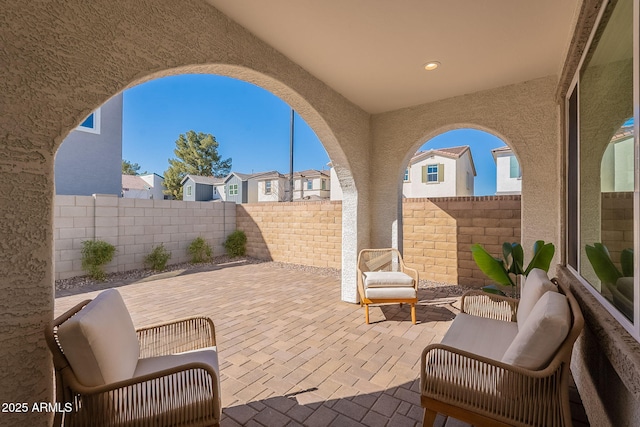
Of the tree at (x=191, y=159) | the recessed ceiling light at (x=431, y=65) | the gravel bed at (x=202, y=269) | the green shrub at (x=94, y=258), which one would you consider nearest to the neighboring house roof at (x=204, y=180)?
the tree at (x=191, y=159)

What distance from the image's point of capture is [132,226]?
23.8 feet

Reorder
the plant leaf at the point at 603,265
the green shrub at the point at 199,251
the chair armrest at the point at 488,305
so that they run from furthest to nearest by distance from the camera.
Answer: the green shrub at the point at 199,251, the chair armrest at the point at 488,305, the plant leaf at the point at 603,265

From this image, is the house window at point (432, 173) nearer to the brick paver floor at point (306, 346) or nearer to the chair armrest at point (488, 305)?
the brick paver floor at point (306, 346)

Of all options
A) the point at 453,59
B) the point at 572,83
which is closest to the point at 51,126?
the point at 453,59

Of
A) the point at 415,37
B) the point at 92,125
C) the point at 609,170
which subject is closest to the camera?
the point at 609,170

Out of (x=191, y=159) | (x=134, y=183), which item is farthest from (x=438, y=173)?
(x=134, y=183)

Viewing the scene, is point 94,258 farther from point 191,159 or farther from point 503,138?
point 191,159

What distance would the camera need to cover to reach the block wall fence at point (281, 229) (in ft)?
17.9

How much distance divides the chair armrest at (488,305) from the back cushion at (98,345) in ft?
9.62

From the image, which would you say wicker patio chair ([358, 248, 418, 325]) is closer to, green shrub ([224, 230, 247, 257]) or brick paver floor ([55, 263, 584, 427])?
brick paver floor ([55, 263, 584, 427])

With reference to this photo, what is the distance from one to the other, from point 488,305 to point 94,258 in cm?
771

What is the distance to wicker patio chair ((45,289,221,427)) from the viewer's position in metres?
1.36

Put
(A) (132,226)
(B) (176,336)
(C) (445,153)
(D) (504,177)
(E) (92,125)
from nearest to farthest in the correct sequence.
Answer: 1. (B) (176,336)
2. (A) (132,226)
3. (E) (92,125)
4. (D) (504,177)
5. (C) (445,153)

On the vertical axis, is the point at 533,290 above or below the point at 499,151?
below
